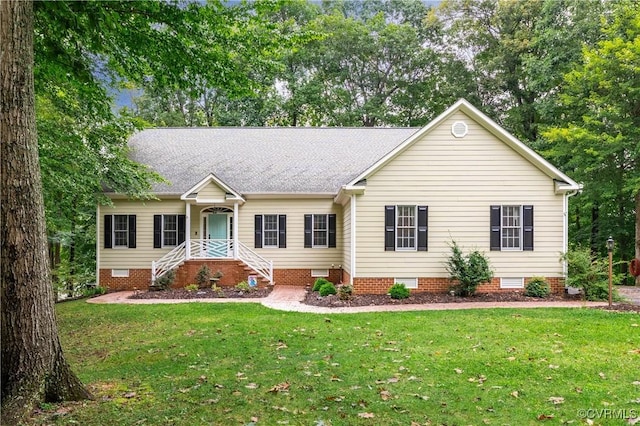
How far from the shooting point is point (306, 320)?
9.70 meters

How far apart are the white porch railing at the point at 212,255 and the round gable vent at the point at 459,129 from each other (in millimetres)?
8166

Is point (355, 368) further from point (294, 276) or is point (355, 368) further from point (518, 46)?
point (518, 46)

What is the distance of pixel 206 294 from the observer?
14.3 metres

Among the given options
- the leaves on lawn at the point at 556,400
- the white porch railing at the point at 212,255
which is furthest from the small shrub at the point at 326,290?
the leaves on lawn at the point at 556,400

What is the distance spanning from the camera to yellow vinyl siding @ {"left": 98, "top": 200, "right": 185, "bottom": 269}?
55.6ft

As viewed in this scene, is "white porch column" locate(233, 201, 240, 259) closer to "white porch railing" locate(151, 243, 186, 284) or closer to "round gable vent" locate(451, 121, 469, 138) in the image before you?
"white porch railing" locate(151, 243, 186, 284)

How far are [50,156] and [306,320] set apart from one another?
294 inches

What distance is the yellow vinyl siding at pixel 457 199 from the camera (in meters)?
13.5

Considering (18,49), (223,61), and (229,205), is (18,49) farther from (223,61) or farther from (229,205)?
(229,205)

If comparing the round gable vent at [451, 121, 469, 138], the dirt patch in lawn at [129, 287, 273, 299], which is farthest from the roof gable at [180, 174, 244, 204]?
the round gable vent at [451, 121, 469, 138]

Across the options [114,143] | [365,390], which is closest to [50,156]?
[114,143]

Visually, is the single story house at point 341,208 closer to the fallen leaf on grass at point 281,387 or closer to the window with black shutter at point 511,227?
the window with black shutter at point 511,227

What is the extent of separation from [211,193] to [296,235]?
3641 millimetres

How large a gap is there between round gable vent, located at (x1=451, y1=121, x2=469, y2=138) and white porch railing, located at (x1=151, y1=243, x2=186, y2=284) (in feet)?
35.0
